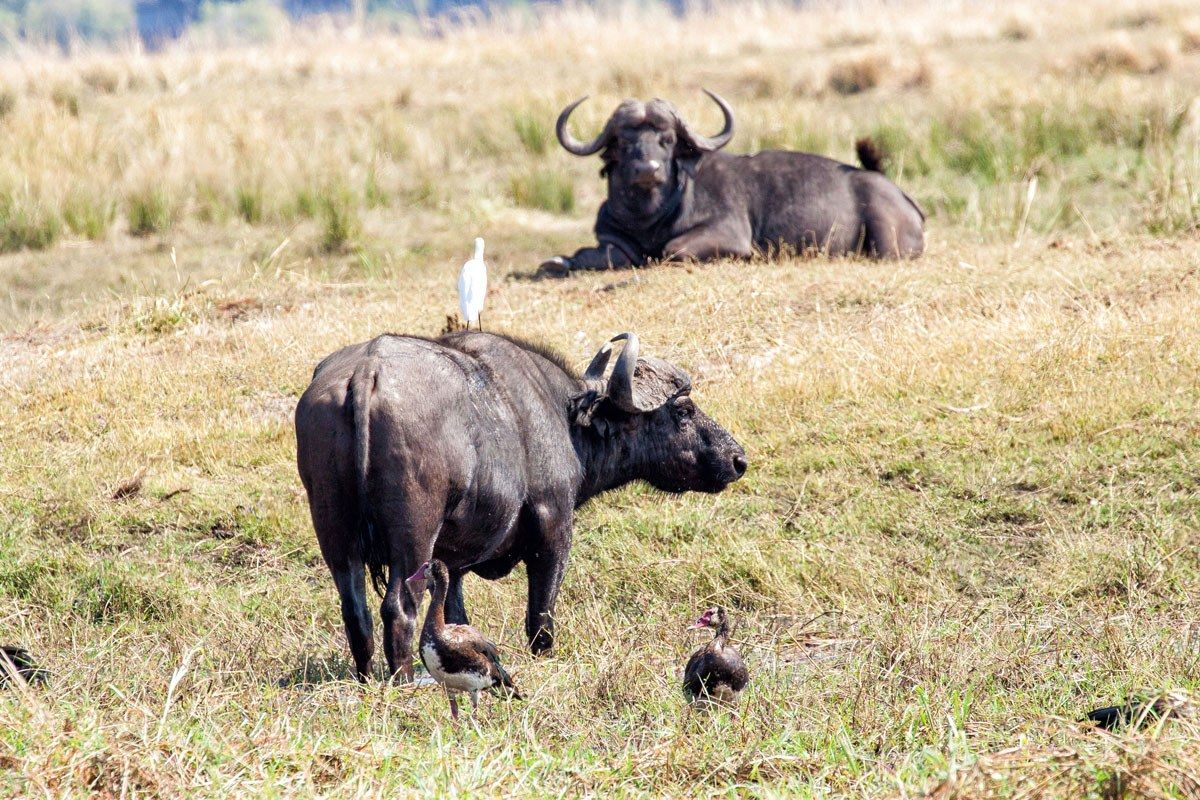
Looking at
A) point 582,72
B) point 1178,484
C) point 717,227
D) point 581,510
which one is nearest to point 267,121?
point 582,72

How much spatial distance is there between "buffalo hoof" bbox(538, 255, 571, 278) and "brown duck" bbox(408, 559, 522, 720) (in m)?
7.42

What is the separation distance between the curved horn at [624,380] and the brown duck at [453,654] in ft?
4.99

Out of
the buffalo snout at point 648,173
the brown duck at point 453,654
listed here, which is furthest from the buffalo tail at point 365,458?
the buffalo snout at point 648,173

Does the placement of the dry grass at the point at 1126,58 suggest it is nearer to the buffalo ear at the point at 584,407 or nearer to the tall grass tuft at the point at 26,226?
the tall grass tuft at the point at 26,226

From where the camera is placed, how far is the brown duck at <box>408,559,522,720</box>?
15.8 ft

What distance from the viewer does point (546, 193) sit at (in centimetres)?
1577

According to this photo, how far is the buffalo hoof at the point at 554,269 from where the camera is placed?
40.4 feet

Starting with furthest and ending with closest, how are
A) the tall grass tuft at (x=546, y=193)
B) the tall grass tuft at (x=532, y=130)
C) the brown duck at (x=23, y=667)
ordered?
1. the tall grass tuft at (x=532, y=130)
2. the tall grass tuft at (x=546, y=193)
3. the brown duck at (x=23, y=667)

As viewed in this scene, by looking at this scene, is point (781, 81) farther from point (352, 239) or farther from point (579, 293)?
point (579, 293)

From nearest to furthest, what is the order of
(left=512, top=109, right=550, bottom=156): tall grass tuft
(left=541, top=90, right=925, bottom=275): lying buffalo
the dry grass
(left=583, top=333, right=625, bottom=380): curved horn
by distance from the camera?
(left=583, top=333, right=625, bottom=380): curved horn → (left=541, top=90, right=925, bottom=275): lying buffalo → (left=512, top=109, right=550, bottom=156): tall grass tuft → the dry grass

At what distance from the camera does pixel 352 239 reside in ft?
46.0

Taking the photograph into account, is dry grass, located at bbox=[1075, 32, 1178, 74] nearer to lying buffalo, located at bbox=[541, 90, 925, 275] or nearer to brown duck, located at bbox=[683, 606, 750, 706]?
Result: lying buffalo, located at bbox=[541, 90, 925, 275]

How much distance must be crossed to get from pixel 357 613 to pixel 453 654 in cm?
76

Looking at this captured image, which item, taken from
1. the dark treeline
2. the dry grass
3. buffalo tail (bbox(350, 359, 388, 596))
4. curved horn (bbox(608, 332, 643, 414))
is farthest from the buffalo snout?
the dark treeline
